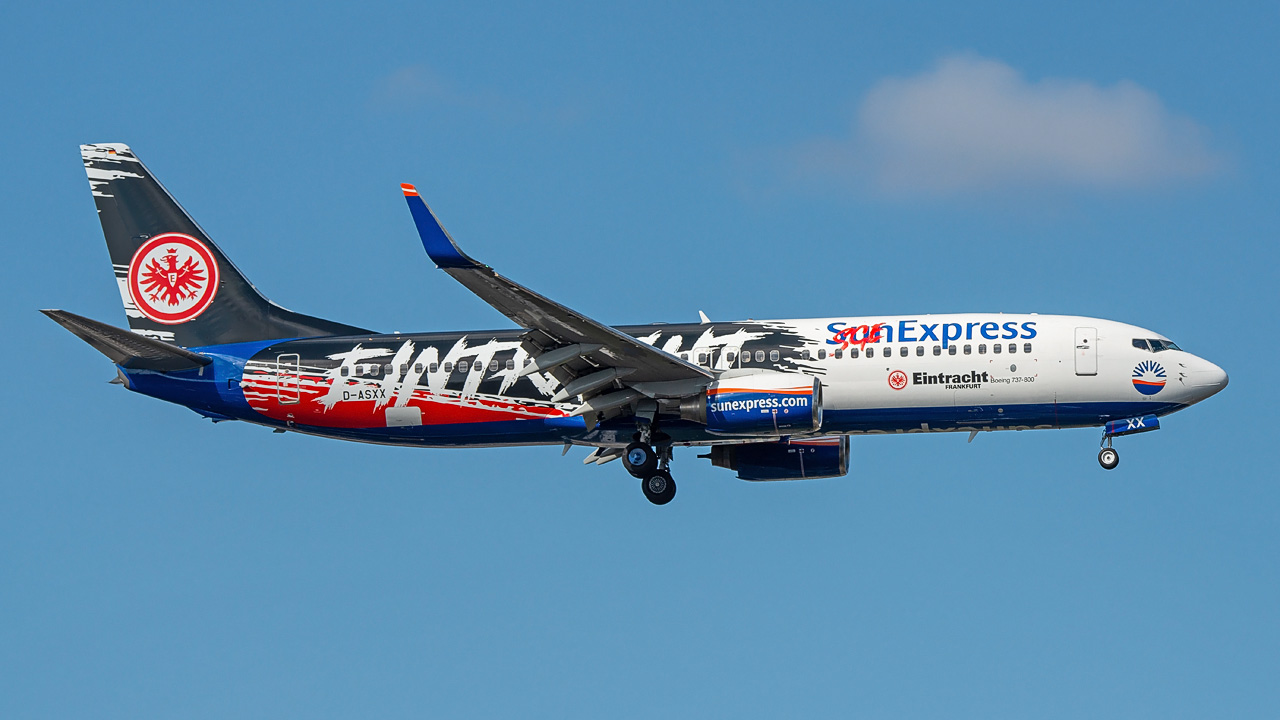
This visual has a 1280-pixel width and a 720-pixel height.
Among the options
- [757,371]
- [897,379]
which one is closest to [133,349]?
[757,371]

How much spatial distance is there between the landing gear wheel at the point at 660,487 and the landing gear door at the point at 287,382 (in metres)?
10.2

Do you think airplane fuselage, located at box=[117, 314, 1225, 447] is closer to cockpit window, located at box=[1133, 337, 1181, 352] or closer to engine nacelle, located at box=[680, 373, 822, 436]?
cockpit window, located at box=[1133, 337, 1181, 352]

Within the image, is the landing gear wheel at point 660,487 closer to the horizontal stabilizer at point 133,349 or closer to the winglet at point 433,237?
the winglet at point 433,237

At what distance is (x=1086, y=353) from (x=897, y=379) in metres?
4.82

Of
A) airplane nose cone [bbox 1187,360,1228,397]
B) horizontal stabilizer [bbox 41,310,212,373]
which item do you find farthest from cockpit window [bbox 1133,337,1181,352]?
horizontal stabilizer [bbox 41,310,212,373]

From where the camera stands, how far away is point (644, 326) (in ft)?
133

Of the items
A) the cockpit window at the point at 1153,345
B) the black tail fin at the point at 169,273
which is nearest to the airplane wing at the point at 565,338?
the black tail fin at the point at 169,273

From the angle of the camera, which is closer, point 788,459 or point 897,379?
point 897,379

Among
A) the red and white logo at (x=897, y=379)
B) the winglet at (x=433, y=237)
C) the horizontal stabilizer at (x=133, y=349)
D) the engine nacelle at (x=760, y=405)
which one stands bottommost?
Answer: the engine nacelle at (x=760, y=405)

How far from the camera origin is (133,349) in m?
41.0

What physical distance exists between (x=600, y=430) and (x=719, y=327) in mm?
4302

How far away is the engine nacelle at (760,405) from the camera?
121 ft

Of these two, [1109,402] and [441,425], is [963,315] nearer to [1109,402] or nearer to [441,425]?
[1109,402]

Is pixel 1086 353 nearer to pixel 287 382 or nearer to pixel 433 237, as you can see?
pixel 433 237
